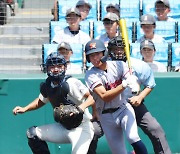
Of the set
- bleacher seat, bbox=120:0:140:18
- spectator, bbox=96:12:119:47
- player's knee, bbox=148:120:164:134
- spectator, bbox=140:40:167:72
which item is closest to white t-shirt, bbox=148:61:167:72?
spectator, bbox=140:40:167:72

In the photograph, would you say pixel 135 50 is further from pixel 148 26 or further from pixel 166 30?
pixel 166 30

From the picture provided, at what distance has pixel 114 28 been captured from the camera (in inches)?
330

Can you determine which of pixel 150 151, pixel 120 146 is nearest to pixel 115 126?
pixel 120 146

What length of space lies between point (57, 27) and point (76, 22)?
381mm

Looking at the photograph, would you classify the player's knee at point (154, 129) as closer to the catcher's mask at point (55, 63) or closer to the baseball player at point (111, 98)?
the baseball player at point (111, 98)

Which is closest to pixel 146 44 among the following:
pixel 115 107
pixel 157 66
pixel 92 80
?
pixel 157 66

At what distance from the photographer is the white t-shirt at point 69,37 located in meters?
8.55

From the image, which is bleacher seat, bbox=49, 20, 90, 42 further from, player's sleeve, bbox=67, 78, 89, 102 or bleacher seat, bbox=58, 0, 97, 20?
player's sleeve, bbox=67, 78, 89, 102

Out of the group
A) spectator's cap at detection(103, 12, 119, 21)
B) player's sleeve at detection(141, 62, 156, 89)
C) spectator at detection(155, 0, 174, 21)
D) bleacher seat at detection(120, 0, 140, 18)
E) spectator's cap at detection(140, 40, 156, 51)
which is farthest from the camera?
bleacher seat at detection(120, 0, 140, 18)

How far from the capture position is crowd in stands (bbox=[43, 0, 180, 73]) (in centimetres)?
805

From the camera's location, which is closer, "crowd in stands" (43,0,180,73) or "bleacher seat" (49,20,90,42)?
"crowd in stands" (43,0,180,73)

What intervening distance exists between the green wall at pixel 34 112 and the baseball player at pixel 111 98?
1235 mm

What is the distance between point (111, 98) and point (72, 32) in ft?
→ 8.82

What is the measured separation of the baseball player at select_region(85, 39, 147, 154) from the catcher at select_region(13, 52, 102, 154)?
196mm
